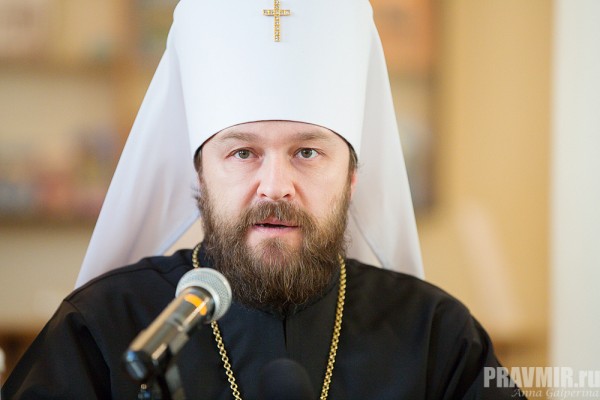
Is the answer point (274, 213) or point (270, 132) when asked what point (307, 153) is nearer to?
point (270, 132)

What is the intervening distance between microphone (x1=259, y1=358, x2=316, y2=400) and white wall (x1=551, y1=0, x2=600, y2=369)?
8.87ft

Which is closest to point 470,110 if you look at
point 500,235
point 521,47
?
point 521,47

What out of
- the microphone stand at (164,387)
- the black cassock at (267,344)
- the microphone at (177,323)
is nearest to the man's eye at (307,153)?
the black cassock at (267,344)

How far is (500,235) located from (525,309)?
551 millimetres

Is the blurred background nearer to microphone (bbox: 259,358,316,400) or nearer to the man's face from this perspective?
the man's face

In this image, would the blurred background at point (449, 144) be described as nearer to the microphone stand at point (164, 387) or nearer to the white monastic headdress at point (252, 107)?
the white monastic headdress at point (252, 107)

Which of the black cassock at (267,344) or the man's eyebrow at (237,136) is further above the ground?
the man's eyebrow at (237,136)

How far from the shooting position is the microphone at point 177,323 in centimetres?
129

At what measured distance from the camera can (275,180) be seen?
2137 mm

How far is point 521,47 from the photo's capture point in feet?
17.8

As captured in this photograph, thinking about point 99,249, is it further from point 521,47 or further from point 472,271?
point 521,47

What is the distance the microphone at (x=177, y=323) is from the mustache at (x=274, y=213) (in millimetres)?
637

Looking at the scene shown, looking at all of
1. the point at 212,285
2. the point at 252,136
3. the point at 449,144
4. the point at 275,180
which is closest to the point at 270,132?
the point at 252,136

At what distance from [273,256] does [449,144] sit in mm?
3484
